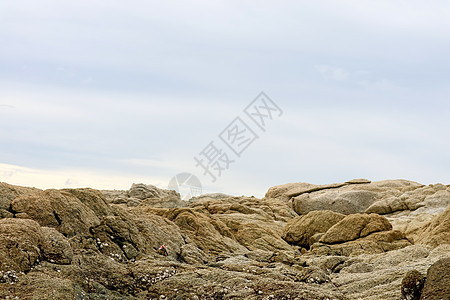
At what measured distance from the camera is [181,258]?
17938 millimetres

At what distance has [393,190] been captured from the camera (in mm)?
52406

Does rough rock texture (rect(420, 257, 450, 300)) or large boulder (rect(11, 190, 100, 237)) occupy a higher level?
large boulder (rect(11, 190, 100, 237))

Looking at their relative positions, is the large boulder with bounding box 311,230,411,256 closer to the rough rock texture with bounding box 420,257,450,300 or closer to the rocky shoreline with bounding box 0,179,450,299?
the rocky shoreline with bounding box 0,179,450,299

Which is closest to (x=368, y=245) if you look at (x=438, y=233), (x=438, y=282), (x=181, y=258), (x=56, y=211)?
(x=438, y=233)

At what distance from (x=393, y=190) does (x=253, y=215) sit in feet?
80.9

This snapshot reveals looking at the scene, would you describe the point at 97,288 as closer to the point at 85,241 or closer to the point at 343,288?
the point at 85,241

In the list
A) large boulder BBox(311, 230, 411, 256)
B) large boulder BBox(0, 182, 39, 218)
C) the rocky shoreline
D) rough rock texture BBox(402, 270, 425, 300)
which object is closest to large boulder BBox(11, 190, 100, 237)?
the rocky shoreline

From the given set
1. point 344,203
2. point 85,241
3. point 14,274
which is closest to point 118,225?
point 85,241

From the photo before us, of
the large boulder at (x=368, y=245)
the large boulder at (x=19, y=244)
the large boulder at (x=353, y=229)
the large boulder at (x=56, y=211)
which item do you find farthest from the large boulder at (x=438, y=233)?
the large boulder at (x=19, y=244)

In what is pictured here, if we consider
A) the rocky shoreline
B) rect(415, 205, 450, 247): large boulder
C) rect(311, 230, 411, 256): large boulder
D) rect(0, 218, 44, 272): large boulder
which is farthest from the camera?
rect(311, 230, 411, 256): large boulder

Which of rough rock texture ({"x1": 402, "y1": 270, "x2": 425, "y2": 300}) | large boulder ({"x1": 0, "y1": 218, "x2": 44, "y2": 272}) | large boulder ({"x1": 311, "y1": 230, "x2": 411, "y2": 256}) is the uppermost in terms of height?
large boulder ({"x1": 311, "y1": 230, "x2": 411, "y2": 256})

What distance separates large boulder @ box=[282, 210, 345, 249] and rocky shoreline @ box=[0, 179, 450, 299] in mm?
1172

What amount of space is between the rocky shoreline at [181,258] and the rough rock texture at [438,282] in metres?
0.03

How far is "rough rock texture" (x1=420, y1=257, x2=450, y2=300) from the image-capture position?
11259 mm
